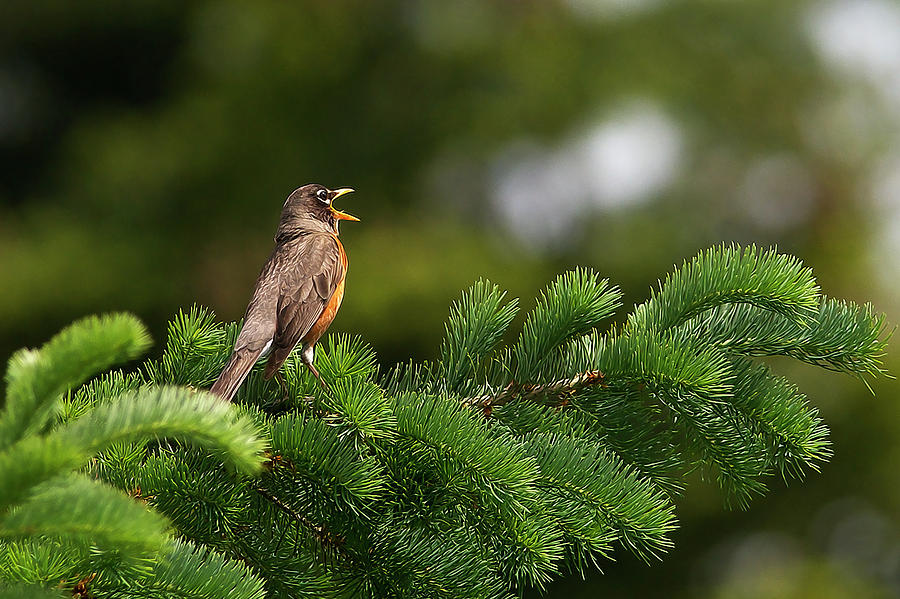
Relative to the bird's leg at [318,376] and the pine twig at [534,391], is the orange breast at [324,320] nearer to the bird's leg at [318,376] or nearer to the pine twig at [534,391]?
the bird's leg at [318,376]

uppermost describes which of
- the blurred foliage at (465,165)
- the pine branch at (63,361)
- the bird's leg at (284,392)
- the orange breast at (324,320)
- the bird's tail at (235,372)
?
the blurred foliage at (465,165)

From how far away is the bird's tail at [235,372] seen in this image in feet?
6.88

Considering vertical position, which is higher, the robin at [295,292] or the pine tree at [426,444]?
the robin at [295,292]

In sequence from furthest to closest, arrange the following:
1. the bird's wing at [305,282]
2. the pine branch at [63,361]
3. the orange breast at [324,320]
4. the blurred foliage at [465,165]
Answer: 1. the blurred foliage at [465,165]
2. the orange breast at [324,320]
3. the bird's wing at [305,282]
4. the pine branch at [63,361]

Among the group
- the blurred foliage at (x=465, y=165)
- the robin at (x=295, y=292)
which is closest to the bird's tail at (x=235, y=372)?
the robin at (x=295, y=292)

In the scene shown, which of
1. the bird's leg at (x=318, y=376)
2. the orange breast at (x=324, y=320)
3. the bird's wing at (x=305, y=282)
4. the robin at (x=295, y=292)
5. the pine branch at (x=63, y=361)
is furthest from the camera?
the orange breast at (x=324, y=320)

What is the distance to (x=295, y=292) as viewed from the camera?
3.13 m

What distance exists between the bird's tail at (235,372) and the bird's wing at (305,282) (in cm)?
→ 29

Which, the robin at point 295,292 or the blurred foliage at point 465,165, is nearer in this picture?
the robin at point 295,292

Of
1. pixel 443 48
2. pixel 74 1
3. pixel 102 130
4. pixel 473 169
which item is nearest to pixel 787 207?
pixel 473 169

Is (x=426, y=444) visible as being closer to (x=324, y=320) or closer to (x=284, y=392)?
(x=284, y=392)

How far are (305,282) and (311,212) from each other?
33.7 inches

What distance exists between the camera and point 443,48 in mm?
8984

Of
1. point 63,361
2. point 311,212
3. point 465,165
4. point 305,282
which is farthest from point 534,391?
point 465,165
